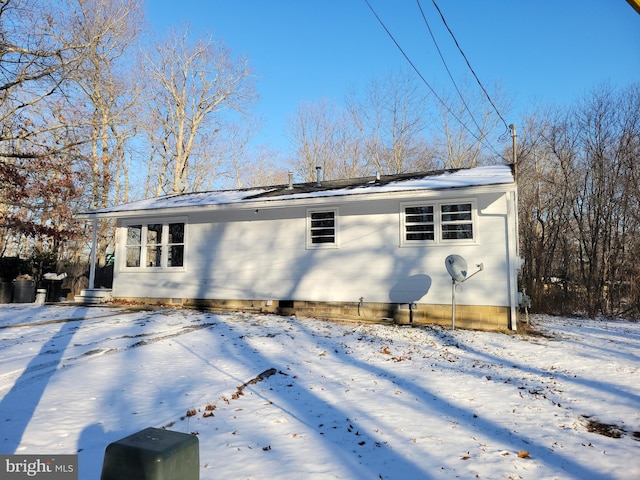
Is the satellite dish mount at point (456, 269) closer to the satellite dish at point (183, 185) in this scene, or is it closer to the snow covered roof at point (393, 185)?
the snow covered roof at point (393, 185)

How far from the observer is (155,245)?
40.2 ft

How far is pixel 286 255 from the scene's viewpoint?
427 inches

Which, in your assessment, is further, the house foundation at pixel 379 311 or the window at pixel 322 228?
the window at pixel 322 228

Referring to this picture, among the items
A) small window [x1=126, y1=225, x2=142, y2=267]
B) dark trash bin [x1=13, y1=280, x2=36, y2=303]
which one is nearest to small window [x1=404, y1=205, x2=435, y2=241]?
small window [x1=126, y1=225, x2=142, y2=267]

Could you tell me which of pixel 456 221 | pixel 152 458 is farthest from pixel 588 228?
pixel 152 458

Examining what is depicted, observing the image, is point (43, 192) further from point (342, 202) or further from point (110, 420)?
point (110, 420)

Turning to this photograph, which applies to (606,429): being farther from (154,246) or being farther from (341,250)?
(154,246)

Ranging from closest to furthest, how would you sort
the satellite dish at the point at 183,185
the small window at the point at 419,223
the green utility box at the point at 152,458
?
the green utility box at the point at 152,458 → the small window at the point at 419,223 → the satellite dish at the point at 183,185

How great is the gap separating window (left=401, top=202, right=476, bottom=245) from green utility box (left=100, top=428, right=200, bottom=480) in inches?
332

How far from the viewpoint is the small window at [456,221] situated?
30.3 ft

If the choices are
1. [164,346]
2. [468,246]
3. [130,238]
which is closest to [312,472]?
[164,346]

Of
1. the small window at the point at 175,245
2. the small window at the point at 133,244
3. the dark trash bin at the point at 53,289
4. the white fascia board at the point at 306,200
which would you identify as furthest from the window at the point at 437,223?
the dark trash bin at the point at 53,289

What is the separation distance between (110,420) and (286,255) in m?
7.45

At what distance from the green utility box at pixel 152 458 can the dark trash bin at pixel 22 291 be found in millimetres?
14275
